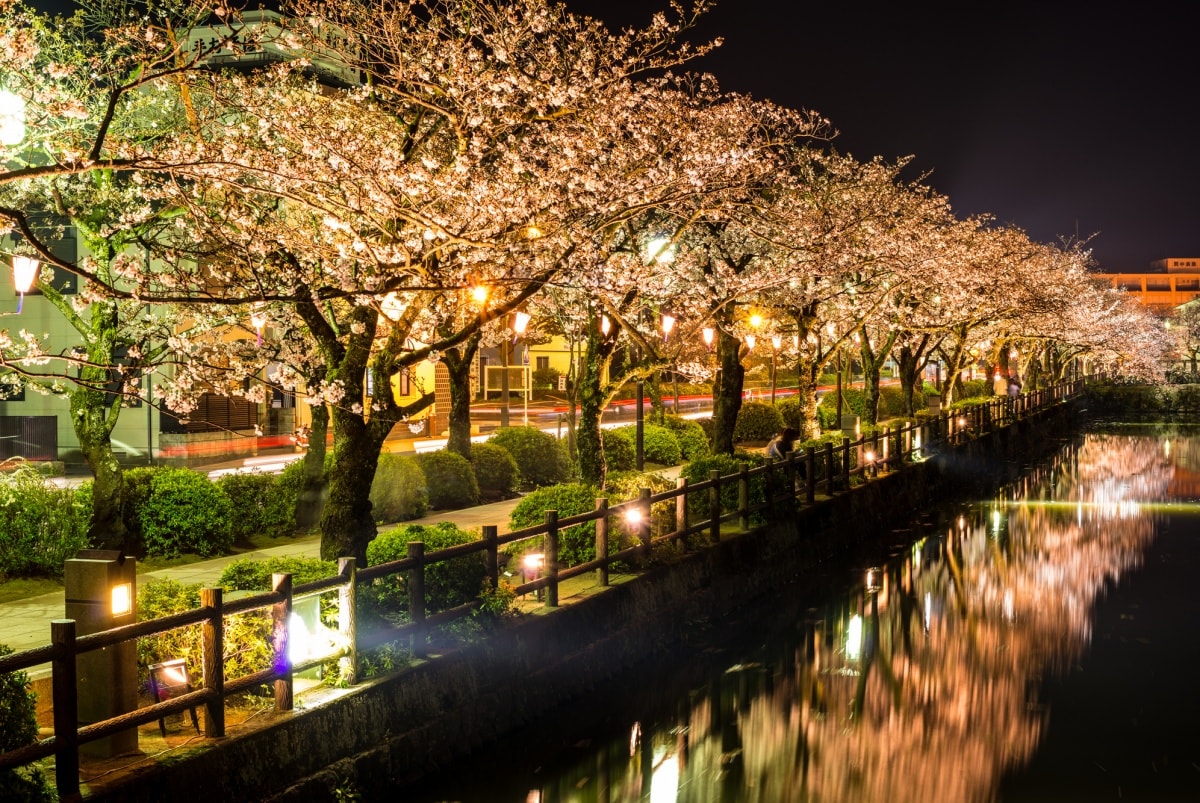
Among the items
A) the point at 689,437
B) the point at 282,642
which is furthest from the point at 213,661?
the point at 689,437

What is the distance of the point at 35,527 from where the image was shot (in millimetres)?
13203

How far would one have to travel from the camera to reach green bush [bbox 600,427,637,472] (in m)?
25.0

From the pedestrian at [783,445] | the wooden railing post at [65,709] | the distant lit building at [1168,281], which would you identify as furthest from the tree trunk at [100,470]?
the distant lit building at [1168,281]

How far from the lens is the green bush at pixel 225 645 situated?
7.48 m

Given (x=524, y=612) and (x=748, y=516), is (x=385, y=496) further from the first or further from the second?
(x=524, y=612)

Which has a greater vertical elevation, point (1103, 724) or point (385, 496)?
point (385, 496)

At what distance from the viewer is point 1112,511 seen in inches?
1028

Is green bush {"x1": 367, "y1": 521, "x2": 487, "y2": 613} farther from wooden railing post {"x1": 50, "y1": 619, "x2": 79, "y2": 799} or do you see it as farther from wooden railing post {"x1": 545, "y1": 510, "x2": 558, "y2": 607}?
wooden railing post {"x1": 50, "y1": 619, "x2": 79, "y2": 799}

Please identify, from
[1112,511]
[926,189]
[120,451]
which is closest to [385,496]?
[120,451]

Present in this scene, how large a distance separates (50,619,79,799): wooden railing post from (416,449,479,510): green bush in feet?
45.1

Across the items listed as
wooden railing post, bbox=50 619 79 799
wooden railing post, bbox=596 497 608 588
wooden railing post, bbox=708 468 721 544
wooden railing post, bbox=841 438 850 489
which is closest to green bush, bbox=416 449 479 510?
wooden railing post, bbox=708 468 721 544

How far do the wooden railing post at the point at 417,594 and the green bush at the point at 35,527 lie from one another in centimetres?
691

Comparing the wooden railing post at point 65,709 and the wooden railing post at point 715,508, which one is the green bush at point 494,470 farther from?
the wooden railing post at point 65,709

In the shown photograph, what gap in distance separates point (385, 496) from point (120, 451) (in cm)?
1401
